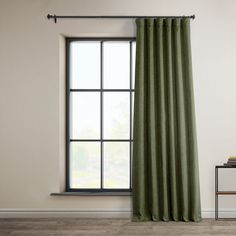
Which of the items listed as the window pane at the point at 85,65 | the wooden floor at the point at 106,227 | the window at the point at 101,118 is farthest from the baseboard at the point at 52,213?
the window pane at the point at 85,65

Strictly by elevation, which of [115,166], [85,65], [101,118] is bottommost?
[115,166]

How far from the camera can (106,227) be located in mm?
5273

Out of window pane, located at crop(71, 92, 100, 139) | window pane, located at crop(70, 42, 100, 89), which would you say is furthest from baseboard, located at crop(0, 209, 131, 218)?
window pane, located at crop(70, 42, 100, 89)

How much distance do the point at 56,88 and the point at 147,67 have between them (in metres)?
1.12

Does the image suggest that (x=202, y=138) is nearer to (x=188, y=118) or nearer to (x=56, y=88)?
(x=188, y=118)

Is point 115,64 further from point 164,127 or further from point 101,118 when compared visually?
point 164,127

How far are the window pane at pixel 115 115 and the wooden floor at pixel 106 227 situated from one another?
1085 millimetres

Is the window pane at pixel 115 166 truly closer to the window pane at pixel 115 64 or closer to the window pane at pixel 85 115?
the window pane at pixel 85 115

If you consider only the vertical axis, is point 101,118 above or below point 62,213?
above

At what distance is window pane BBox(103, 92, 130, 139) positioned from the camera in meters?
6.05

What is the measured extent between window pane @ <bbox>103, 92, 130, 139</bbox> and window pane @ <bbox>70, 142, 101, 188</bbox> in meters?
0.25

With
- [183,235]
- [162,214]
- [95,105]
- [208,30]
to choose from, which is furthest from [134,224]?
[208,30]

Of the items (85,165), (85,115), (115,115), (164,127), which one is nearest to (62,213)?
(85,165)

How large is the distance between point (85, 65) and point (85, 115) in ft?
2.07
